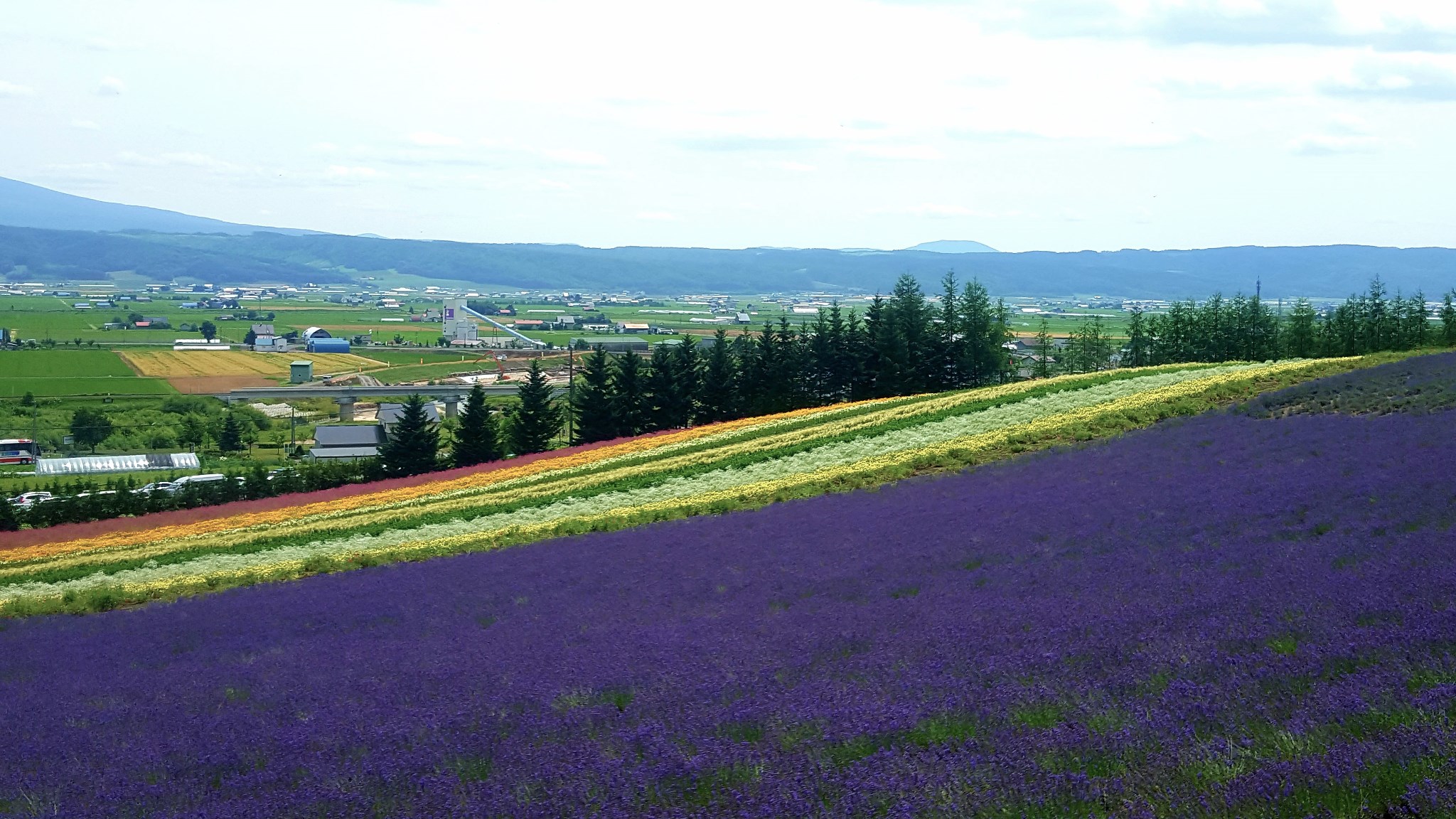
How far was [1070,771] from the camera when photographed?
23.6ft

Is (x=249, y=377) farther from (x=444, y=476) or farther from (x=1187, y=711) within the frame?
(x=1187, y=711)

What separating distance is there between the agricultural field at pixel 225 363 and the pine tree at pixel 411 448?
94.7 m

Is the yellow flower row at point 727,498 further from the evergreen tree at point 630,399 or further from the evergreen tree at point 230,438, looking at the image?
the evergreen tree at point 230,438

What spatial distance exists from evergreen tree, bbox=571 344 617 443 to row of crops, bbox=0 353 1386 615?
88.8 feet

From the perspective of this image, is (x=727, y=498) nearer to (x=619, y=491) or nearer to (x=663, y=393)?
(x=619, y=491)

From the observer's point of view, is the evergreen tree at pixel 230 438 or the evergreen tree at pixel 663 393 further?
the evergreen tree at pixel 230 438

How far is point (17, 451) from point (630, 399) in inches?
2344

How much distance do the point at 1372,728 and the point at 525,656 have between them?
8.10 meters

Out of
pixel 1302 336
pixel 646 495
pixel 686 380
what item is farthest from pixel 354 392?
pixel 646 495

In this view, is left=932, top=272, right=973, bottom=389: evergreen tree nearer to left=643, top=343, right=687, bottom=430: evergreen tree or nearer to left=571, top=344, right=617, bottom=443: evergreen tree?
left=643, top=343, right=687, bottom=430: evergreen tree

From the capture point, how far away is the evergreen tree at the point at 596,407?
77875 millimetres

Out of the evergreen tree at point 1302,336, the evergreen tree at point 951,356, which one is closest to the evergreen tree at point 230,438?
the evergreen tree at point 951,356

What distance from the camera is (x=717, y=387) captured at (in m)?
80.4

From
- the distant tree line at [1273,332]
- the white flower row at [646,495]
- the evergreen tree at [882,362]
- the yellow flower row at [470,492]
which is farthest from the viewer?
the distant tree line at [1273,332]
